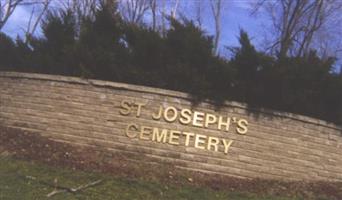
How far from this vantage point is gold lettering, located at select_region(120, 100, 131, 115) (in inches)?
451

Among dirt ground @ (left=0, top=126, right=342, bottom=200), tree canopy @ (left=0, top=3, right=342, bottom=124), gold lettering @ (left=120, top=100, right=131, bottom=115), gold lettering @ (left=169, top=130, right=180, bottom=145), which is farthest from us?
tree canopy @ (left=0, top=3, right=342, bottom=124)

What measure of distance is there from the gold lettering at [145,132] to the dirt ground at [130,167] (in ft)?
1.43

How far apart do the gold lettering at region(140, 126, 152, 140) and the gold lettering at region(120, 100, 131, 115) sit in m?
0.46

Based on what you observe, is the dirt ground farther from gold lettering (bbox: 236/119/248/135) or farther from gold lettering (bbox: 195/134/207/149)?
gold lettering (bbox: 236/119/248/135)

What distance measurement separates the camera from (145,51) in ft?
39.8

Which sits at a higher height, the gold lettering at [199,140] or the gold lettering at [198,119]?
the gold lettering at [198,119]

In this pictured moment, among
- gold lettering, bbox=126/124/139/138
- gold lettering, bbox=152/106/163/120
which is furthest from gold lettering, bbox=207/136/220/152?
gold lettering, bbox=126/124/139/138

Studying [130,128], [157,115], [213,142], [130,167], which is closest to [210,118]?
[213,142]

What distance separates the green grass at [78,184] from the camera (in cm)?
860

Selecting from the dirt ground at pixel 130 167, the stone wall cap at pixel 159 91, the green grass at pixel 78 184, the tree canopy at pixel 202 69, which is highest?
the tree canopy at pixel 202 69

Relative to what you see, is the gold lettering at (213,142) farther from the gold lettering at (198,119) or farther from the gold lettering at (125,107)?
the gold lettering at (125,107)

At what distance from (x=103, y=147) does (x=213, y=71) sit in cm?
279

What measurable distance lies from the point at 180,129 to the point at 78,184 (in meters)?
2.89

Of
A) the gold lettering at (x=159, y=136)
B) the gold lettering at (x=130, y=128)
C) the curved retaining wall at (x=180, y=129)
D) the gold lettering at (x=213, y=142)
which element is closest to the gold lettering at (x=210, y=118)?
the curved retaining wall at (x=180, y=129)
